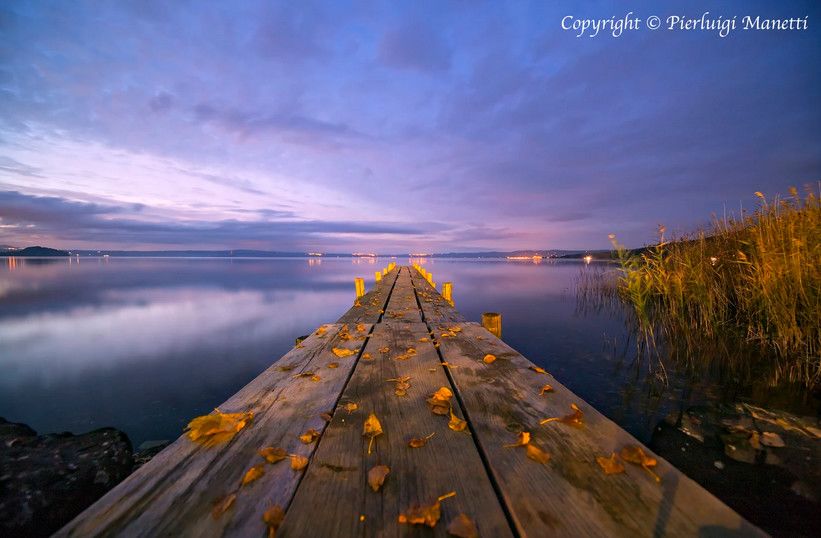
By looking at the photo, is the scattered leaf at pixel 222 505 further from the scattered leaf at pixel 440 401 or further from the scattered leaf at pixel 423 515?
the scattered leaf at pixel 440 401

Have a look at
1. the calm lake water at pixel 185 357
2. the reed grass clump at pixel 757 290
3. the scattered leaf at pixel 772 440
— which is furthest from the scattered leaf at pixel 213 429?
the reed grass clump at pixel 757 290

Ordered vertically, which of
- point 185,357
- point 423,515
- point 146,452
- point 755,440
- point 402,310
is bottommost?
point 185,357

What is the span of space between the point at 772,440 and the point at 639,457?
3.51 meters

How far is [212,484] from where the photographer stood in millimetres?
1262

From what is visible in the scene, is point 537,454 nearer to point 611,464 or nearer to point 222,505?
point 611,464

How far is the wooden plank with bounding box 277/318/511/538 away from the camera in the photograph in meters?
1.08

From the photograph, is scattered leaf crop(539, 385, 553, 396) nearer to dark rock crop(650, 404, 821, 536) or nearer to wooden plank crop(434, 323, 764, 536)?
wooden plank crop(434, 323, 764, 536)

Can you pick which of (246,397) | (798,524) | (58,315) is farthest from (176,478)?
(58,315)

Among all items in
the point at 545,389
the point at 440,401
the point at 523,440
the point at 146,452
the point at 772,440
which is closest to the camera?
the point at 523,440

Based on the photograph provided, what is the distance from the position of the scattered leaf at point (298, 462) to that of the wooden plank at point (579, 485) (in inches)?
32.8

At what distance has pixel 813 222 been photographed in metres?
4.68

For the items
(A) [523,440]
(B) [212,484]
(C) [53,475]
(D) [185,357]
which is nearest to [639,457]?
(A) [523,440]

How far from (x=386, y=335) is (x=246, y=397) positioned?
1.85m

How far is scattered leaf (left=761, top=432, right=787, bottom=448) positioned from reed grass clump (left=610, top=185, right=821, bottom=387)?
2.06 meters
